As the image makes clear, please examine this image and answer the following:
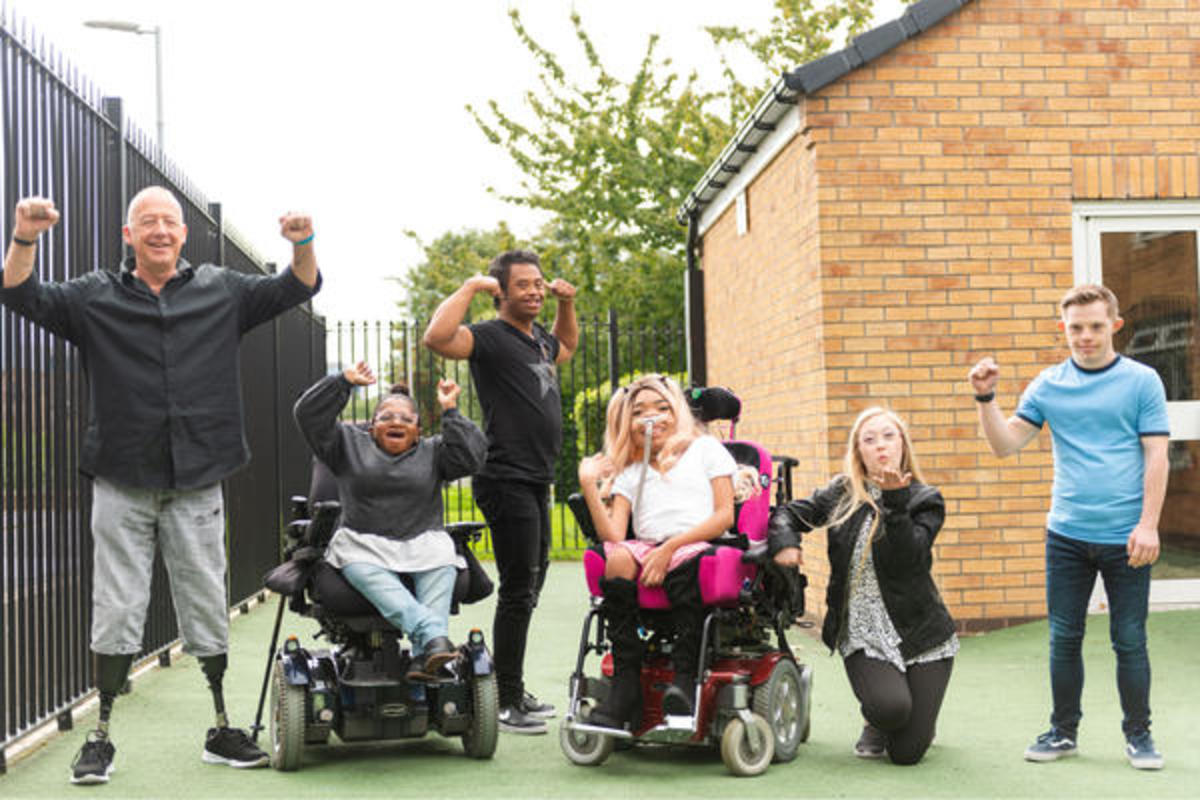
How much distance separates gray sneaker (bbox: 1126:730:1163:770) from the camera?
15.0 ft

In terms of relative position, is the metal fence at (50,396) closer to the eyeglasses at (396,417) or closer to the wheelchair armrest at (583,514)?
the eyeglasses at (396,417)

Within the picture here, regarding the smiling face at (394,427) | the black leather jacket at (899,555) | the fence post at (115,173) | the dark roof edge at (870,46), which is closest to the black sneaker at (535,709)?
the smiling face at (394,427)

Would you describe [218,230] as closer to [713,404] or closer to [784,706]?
[713,404]

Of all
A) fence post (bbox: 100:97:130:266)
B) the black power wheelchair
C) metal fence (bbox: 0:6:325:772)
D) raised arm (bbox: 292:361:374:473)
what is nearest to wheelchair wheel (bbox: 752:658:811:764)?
the black power wheelchair

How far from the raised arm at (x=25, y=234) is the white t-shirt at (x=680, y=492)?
219cm

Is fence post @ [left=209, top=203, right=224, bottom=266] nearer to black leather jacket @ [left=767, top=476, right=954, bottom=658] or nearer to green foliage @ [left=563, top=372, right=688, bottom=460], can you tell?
black leather jacket @ [left=767, top=476, right=954, bottom=658]

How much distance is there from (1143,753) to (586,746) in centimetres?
194

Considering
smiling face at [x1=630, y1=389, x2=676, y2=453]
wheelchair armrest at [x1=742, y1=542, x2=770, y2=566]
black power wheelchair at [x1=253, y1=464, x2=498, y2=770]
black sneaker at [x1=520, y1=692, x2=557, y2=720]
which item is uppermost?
smiling face at [x1=630, y1=389, x2=676, y2=453]

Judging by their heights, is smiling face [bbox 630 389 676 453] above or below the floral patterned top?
above

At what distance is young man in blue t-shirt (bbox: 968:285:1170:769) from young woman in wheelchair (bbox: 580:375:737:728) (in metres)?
1.06

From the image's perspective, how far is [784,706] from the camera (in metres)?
4.88

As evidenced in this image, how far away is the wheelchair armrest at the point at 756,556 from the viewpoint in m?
4.68

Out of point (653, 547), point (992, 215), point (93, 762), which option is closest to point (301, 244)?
point (653, 547)

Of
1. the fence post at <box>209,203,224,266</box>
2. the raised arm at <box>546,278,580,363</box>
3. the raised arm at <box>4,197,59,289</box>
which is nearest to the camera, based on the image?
the raised arm at <box>4,197,59,289</box>
